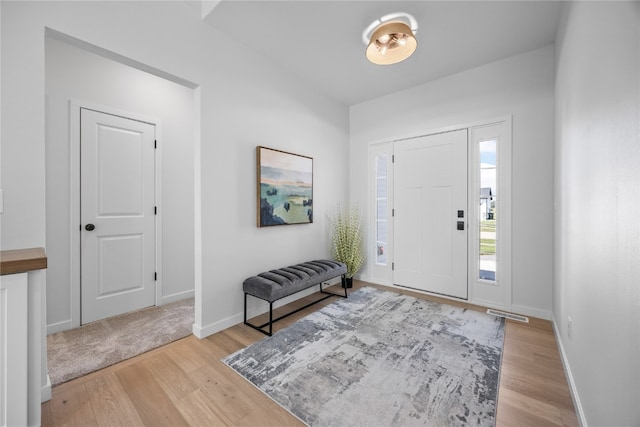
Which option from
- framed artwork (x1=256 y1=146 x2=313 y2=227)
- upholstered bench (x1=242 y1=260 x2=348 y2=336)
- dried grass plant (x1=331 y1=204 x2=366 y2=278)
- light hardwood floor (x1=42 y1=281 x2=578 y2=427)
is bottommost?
light hardwood floor (x1=42 y1=281 x2=578 y2=427)

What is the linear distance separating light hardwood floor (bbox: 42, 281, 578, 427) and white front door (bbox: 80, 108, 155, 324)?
1080 mm

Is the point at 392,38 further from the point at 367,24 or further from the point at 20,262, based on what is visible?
the point at 20,262

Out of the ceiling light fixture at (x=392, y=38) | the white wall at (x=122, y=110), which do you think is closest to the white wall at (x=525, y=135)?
the ceiling light fixture at (x=392, y=38)

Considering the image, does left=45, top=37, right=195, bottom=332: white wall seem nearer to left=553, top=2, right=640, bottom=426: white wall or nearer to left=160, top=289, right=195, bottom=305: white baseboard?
left=160, top=289, right=195, bottom=305: white baseboard

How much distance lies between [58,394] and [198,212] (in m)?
1.43

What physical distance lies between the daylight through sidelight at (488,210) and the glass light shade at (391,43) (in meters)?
1.53

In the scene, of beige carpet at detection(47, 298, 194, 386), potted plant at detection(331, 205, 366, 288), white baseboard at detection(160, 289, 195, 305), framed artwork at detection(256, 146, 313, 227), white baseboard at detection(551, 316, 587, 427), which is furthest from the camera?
potted plant at detection(331, 205, 366, 288)

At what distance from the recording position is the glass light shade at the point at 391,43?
2.13 meters

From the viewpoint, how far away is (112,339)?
229 centimetres

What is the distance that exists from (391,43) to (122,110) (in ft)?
8.99

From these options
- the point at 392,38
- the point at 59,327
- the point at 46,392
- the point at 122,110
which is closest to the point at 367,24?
the point at 392,38

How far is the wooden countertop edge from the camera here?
115cm

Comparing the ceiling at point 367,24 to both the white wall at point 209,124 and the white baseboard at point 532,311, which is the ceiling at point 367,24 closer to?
the white wall at point 209,124

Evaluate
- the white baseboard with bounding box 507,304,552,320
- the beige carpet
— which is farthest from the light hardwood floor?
the white baseboard with bounding box 507,304,552,320
